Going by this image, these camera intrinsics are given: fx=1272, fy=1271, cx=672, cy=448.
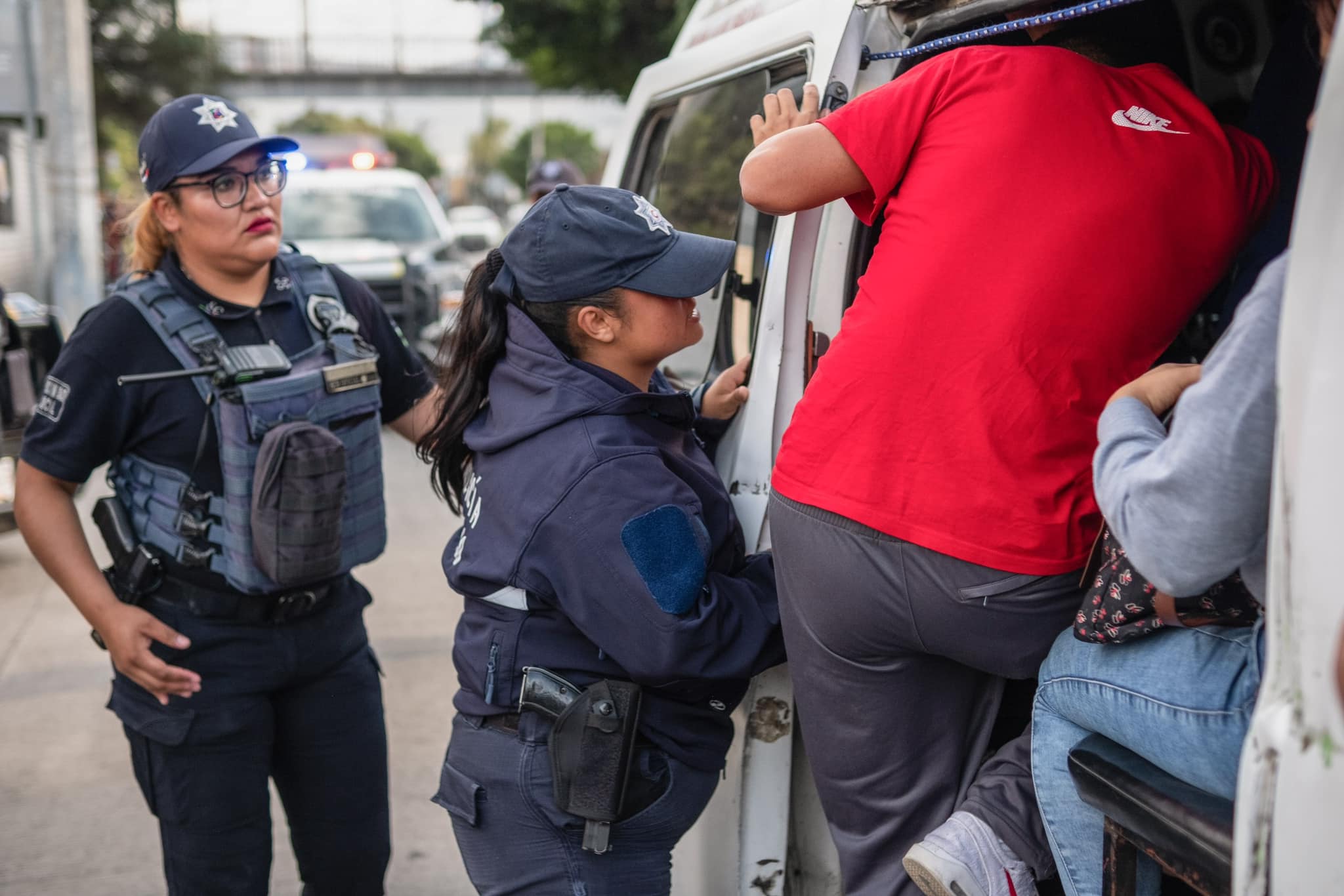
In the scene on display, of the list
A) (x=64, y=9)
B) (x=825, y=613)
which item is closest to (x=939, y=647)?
(x=825, y=613)

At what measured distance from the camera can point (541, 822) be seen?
1.91 meters

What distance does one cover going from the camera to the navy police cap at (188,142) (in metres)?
2.41

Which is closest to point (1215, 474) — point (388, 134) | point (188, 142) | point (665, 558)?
point (665, 558)

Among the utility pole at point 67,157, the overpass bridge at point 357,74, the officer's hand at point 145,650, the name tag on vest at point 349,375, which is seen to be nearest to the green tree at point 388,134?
the overpass bridge at point 357,74

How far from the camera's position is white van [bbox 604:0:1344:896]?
3.36ft

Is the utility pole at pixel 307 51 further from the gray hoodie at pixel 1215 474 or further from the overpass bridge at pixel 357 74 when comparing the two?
the gray hoodie at pixel 1215 474

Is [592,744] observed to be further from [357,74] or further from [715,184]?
[357,74]

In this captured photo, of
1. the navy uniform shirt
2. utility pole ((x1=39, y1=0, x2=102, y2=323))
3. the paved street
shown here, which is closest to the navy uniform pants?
the navy uniform shirt

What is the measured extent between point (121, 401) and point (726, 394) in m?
1.10

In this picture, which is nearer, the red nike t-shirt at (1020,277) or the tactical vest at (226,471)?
the red nike t-shirt at (1020,277)

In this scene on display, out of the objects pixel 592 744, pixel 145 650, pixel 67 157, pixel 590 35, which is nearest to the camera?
pixel 592 744

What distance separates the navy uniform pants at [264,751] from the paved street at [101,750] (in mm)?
996

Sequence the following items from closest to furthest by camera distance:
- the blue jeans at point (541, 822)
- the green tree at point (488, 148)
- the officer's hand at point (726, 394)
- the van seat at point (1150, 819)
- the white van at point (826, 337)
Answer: the white van at point (826, 337), the van seat at point (1150, 819), the blue jeans at point (541, 822), the officer's hand at point (726, 394), the green tree at point (488, 148)

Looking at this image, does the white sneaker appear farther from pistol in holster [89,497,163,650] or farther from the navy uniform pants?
pistol in holster [89,497,163,650]
